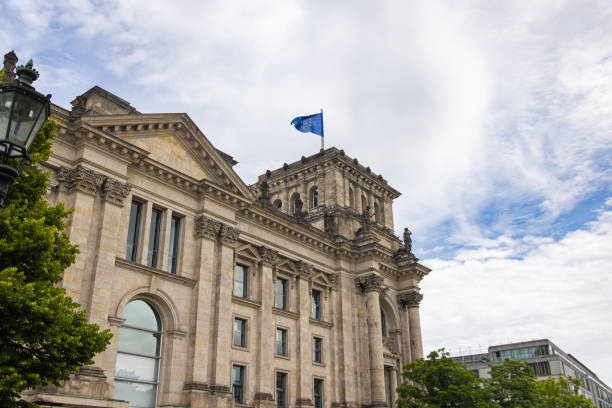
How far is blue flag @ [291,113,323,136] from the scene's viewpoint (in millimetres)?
46719

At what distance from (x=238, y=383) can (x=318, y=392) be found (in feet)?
24.7

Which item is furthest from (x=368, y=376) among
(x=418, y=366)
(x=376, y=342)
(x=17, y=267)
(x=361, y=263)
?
(x=17, y=267)

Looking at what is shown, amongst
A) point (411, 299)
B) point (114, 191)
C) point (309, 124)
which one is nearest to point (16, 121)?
point (114, 191)

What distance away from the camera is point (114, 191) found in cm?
2761

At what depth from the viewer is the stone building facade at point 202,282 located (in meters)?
26.5

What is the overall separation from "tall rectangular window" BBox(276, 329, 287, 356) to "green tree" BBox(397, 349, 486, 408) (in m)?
7.85

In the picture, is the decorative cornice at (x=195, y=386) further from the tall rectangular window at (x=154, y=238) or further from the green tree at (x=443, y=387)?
the green tree at (x=443, y=387)

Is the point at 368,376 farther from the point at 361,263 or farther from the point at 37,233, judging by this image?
the point at 37,233

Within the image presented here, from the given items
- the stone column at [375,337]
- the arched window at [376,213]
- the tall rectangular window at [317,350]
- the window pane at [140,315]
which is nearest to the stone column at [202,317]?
the window pane at [140,315]

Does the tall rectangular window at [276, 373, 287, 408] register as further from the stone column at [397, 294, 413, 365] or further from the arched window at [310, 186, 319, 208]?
the arched window at [310, 186, 319, 208]

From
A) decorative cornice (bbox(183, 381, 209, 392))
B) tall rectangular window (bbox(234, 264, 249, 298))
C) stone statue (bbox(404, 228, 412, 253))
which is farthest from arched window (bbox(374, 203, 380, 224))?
decorative cornice (bbox(183, 381, 209, 392))

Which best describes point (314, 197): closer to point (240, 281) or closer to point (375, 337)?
point (375, 337)

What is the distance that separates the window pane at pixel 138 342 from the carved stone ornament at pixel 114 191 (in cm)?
622

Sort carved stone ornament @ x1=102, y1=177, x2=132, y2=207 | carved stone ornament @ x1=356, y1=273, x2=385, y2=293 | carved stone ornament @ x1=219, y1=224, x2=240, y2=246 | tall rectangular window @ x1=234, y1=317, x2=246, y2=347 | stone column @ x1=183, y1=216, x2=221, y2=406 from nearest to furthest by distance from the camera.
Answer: carved stone ornament @ x1=102, y1=177, x2=132, y2=207, stone column @ x1=183, y1=216, x2=221, y2=406, carved stone ornament @ x1=219, y1=224, x2=240, y2=246, tall rectangular window @ x1=234, y1=317, x2=246, y2=347, carved stone ornament @ x1=356, y1=273, x2=385, y2=293
